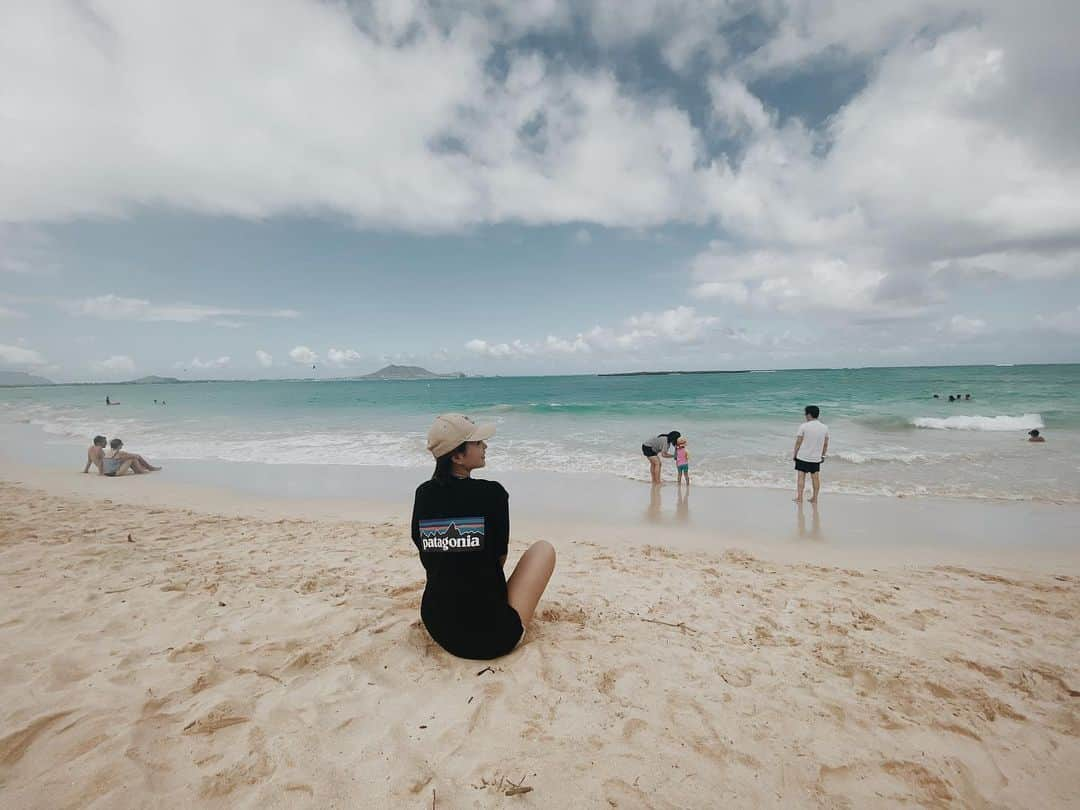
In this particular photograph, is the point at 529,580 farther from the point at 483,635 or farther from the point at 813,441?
the point at 813,441

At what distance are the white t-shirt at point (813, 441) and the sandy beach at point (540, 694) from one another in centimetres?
425

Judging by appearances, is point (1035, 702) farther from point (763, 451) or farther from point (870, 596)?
point (763, 451)

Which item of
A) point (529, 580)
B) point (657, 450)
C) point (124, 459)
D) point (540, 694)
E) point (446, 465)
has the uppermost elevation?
point (446, 465)

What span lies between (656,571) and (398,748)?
3888 mm

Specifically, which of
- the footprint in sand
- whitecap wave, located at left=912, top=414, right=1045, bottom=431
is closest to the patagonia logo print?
the footprint in sand

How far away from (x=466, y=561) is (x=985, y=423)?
29909 mm

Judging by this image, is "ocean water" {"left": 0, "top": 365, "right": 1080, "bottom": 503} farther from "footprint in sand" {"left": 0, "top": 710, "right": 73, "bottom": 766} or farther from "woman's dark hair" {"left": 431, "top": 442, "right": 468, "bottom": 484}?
"footprint in sand" {"left": 0, "top": 710, "right": 73, "bottom": 766}

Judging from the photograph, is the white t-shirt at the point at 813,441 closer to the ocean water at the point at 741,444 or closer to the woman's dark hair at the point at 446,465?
the ocean water at the point at 741,444

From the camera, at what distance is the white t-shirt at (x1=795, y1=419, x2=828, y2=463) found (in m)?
9.57

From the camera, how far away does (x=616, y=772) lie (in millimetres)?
2439

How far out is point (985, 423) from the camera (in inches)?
911

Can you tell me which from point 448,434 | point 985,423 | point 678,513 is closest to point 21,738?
point 448,434

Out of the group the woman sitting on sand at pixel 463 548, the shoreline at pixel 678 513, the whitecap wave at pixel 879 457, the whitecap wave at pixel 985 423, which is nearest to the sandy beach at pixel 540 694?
the woman sitting on sand at pixel 463 548

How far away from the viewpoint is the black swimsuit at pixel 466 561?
10.5ft
